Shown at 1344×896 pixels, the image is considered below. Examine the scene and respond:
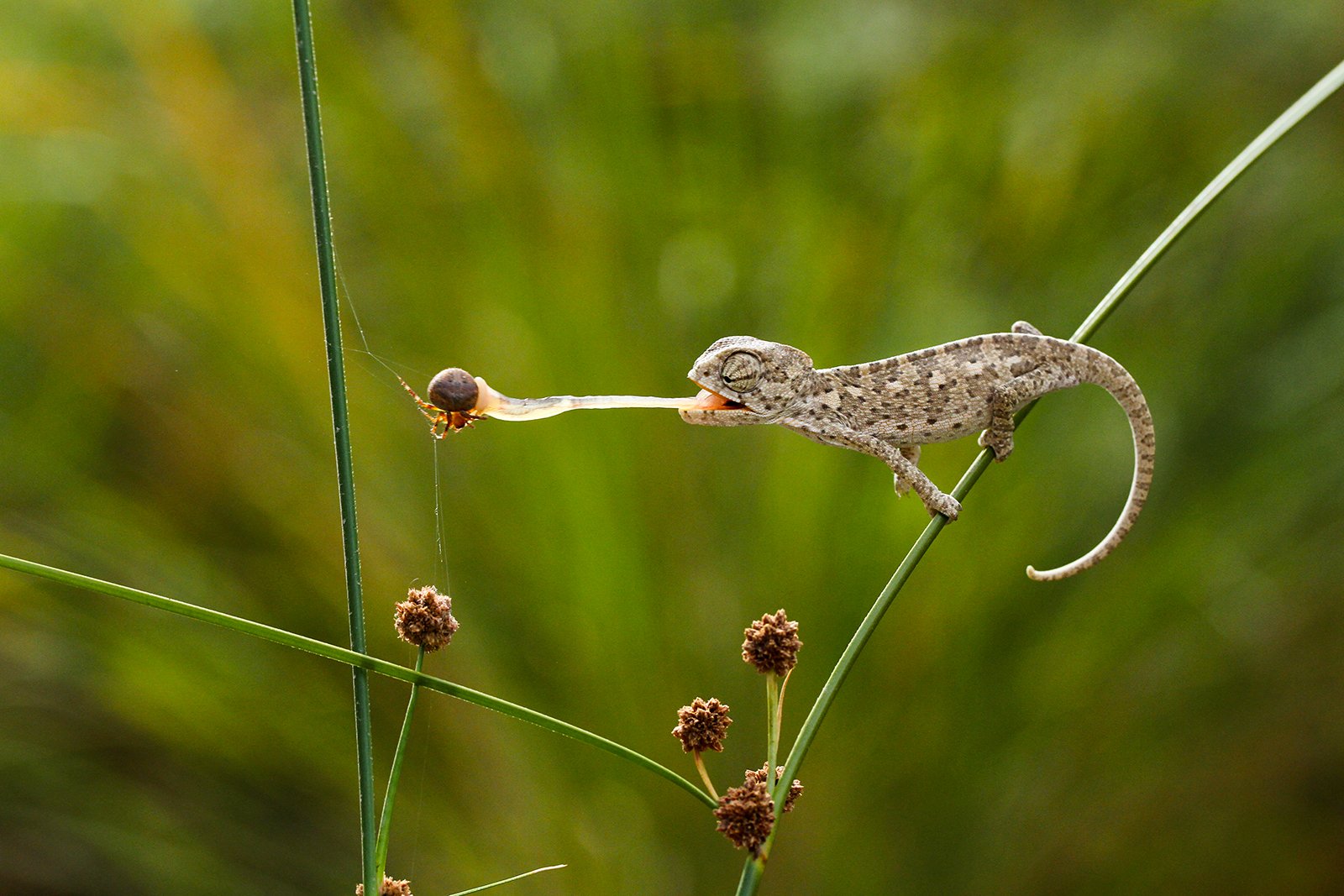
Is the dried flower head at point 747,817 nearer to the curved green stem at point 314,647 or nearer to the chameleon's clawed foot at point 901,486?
the curved green stem at point 314,647

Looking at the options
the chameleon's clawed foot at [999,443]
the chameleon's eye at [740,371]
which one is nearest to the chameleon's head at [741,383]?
the chameleon's eye at [740,371]

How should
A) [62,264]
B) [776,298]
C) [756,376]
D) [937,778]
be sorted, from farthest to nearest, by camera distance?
[62,264], [776,298], [937,778], [756,376]

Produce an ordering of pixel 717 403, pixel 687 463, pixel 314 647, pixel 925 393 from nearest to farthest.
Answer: pixel 314 647 → pixel 717 403 → pixel 925 393 → pixel 687 463

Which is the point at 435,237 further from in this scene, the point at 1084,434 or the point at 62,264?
the point at 1084,434

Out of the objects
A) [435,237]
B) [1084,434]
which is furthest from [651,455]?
[1084,434]

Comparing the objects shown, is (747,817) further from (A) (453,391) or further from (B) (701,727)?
(A) (453,391)

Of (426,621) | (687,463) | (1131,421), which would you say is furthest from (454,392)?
(687,463)
